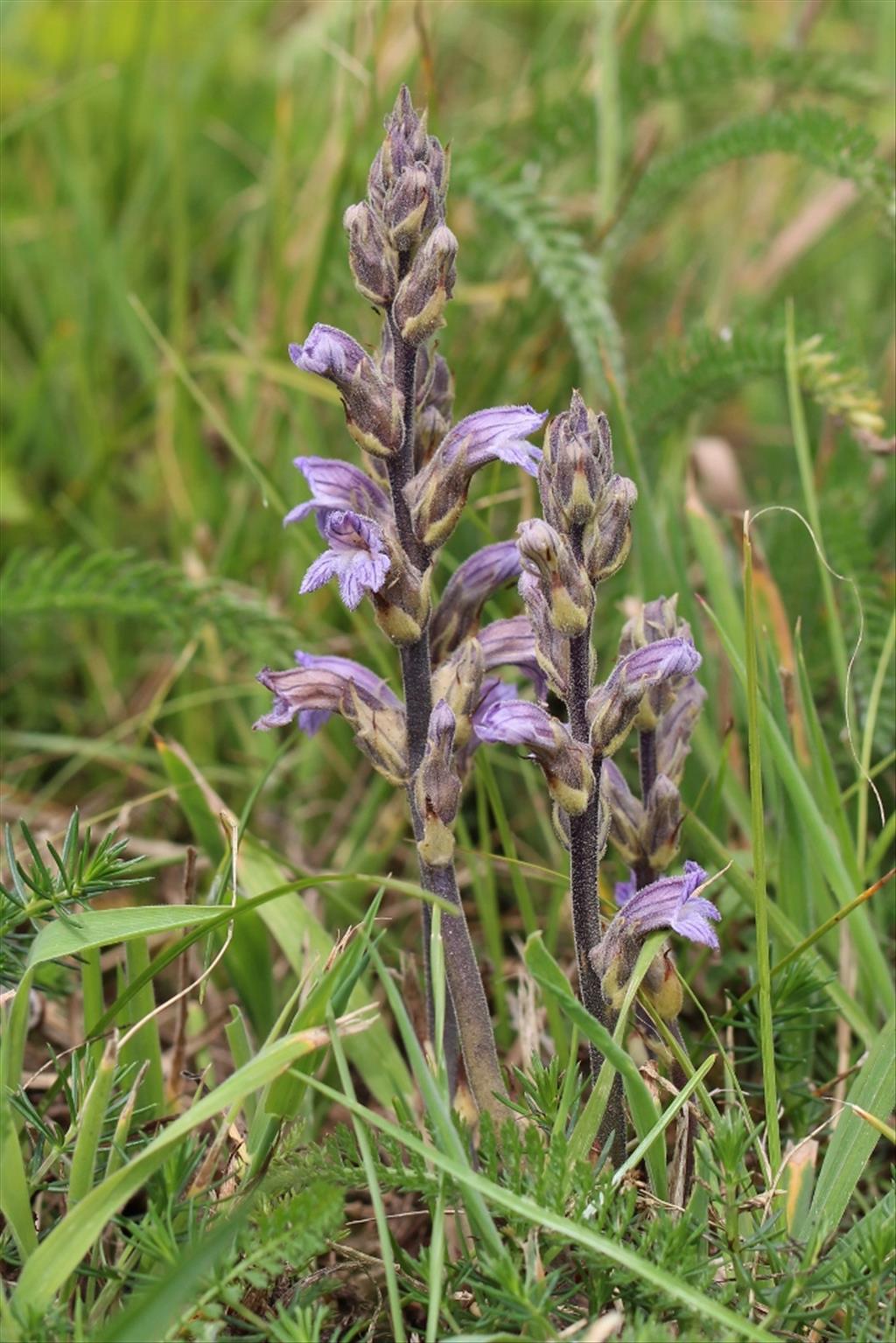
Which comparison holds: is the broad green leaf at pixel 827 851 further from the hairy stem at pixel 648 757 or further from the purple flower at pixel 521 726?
the purple flower at pixel 521 726

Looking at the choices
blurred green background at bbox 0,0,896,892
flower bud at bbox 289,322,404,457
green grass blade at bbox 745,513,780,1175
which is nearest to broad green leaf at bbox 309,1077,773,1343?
green grass blade at bbox 745,513,780,1175

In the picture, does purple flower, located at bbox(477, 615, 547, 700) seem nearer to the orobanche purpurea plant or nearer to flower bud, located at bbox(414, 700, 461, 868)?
the orobanche purpurea plant

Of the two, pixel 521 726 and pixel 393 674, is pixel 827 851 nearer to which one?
pixel 521 726

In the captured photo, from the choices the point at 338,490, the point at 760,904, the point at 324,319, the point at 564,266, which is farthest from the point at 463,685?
the point at 324,319

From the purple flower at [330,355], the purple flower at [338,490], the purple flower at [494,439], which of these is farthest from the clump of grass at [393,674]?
the purple flower at [330,355]

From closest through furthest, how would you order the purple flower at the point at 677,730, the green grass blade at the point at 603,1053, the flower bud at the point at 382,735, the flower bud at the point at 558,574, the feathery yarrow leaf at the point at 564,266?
the green grass blade at the point at 603,1053 < the flower bud at the point at 558,574 < the flower bud at the point at 382,735 < the purple flower at the point at 677,730 < the feathery yarrow leaf at the point at 564,266

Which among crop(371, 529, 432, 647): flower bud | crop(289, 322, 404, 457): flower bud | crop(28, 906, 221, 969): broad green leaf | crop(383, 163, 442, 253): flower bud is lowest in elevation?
crop(28, 906, 221, 969): broad green leaf

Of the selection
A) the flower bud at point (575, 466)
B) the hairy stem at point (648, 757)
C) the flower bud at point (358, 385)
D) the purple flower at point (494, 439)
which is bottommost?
the hairy stem at point (648, 757)
